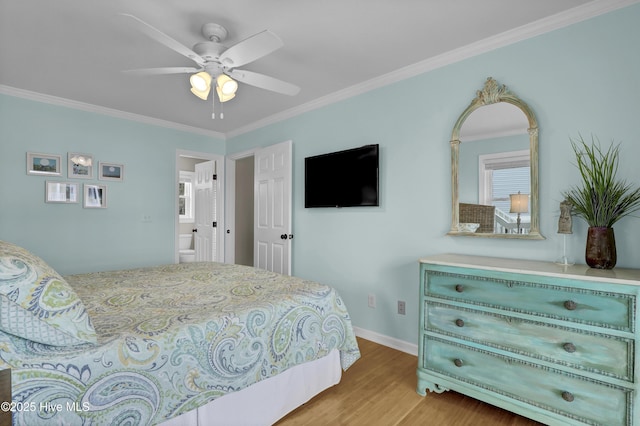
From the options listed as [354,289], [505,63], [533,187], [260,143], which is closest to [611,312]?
[533,187]

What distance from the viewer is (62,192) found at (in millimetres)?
3551

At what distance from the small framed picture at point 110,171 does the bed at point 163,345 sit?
189 cm

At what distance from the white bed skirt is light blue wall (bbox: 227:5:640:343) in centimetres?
105

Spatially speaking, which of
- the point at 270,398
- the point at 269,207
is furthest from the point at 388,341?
the point at 269,207

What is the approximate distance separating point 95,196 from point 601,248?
15.2ft

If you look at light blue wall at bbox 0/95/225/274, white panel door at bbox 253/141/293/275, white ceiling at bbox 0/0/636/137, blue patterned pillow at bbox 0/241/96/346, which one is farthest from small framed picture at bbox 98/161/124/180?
blue patterned pillow at bbox 0/241/96/346

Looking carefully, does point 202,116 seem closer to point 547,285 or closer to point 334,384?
point 334,384

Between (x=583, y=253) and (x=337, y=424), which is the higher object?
(x=583, y=253)

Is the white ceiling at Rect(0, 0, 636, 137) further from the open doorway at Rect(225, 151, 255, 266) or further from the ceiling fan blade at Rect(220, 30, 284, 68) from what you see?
the open doorway at Rect(225, 151, 255, 266)

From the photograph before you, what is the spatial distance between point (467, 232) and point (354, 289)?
127 centimetres

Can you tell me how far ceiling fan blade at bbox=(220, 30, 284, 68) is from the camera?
5.65 feet

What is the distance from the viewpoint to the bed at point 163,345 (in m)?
1.09

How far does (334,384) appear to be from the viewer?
7.06 ft

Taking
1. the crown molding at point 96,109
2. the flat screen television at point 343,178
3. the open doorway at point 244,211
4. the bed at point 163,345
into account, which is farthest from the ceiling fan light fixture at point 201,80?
the open doorway at point 244,211
